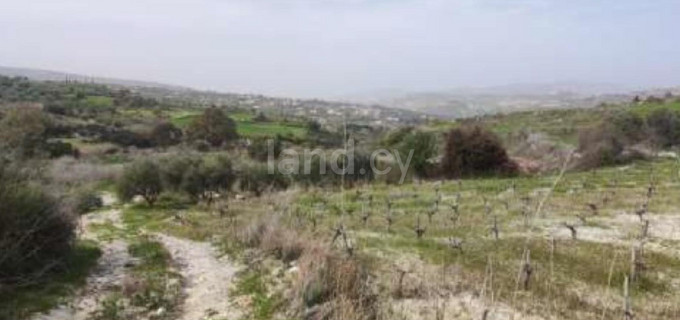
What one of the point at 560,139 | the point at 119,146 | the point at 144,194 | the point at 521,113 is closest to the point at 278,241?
the point at 144,194

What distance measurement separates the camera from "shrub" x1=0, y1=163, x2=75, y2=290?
17.4 metres

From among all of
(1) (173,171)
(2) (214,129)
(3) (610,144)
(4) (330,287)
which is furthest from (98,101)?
(4) (330,287)

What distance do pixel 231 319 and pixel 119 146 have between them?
71.0 m

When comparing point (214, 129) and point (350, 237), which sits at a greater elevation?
→ point (350, 237)

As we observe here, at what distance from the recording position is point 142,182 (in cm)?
4403

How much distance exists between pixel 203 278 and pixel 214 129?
69.3m

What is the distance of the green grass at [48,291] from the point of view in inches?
608

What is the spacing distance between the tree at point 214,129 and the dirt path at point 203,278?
200 ft

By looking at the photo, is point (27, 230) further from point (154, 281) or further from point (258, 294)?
point (258, 294)

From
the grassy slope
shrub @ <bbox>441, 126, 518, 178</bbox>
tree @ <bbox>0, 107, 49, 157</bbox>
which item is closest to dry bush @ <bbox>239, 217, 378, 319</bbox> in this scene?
the grassy slope

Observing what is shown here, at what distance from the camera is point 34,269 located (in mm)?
19141

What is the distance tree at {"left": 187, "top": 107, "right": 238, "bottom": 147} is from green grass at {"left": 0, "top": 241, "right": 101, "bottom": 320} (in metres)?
65.5

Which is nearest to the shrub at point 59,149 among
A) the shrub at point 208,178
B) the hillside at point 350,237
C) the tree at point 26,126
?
the tree at point 26,126

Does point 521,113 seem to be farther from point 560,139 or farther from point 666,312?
point 666,312
